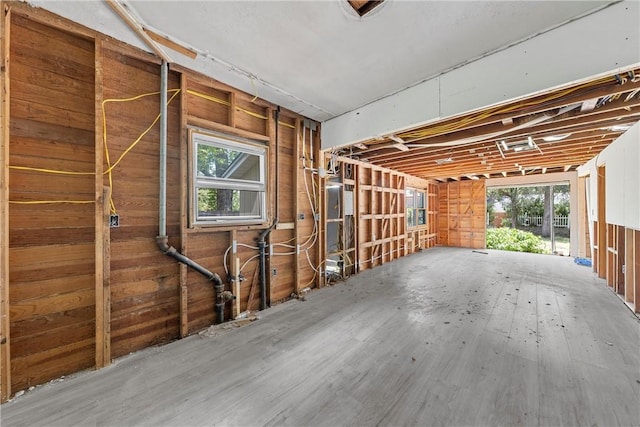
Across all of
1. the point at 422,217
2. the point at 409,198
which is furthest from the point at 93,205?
the point at 422,217

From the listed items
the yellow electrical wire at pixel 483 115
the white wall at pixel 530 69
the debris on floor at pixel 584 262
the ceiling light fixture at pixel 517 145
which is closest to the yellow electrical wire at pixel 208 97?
the white wall at pixel 530 69

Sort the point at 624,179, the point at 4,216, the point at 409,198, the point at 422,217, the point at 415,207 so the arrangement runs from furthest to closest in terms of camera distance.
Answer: the point at 422,217 < the point at 415,207 < the point at 409,198 < the point at 624,179 < the point at 4,216

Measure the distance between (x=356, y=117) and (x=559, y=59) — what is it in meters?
2.04

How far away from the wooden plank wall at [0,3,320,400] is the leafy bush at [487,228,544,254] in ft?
31.0

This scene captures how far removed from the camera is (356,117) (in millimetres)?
A: 3389

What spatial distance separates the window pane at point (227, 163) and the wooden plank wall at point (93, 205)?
21cm

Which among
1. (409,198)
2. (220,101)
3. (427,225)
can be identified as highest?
(220,101)

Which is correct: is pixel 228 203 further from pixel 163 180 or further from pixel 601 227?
pixel 601 227

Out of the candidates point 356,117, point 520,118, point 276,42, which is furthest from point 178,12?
point 520,118

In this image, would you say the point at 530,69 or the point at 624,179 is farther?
the point at 624,179

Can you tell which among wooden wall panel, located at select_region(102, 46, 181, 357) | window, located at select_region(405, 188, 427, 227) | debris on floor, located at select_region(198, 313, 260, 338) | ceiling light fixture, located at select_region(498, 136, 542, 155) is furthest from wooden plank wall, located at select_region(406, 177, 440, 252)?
wooden wall panel, located at select_region(102, 46, 181, 357)

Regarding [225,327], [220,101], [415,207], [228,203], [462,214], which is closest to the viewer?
[225,327]

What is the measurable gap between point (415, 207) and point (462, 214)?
225 cm

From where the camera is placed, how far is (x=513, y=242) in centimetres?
863
